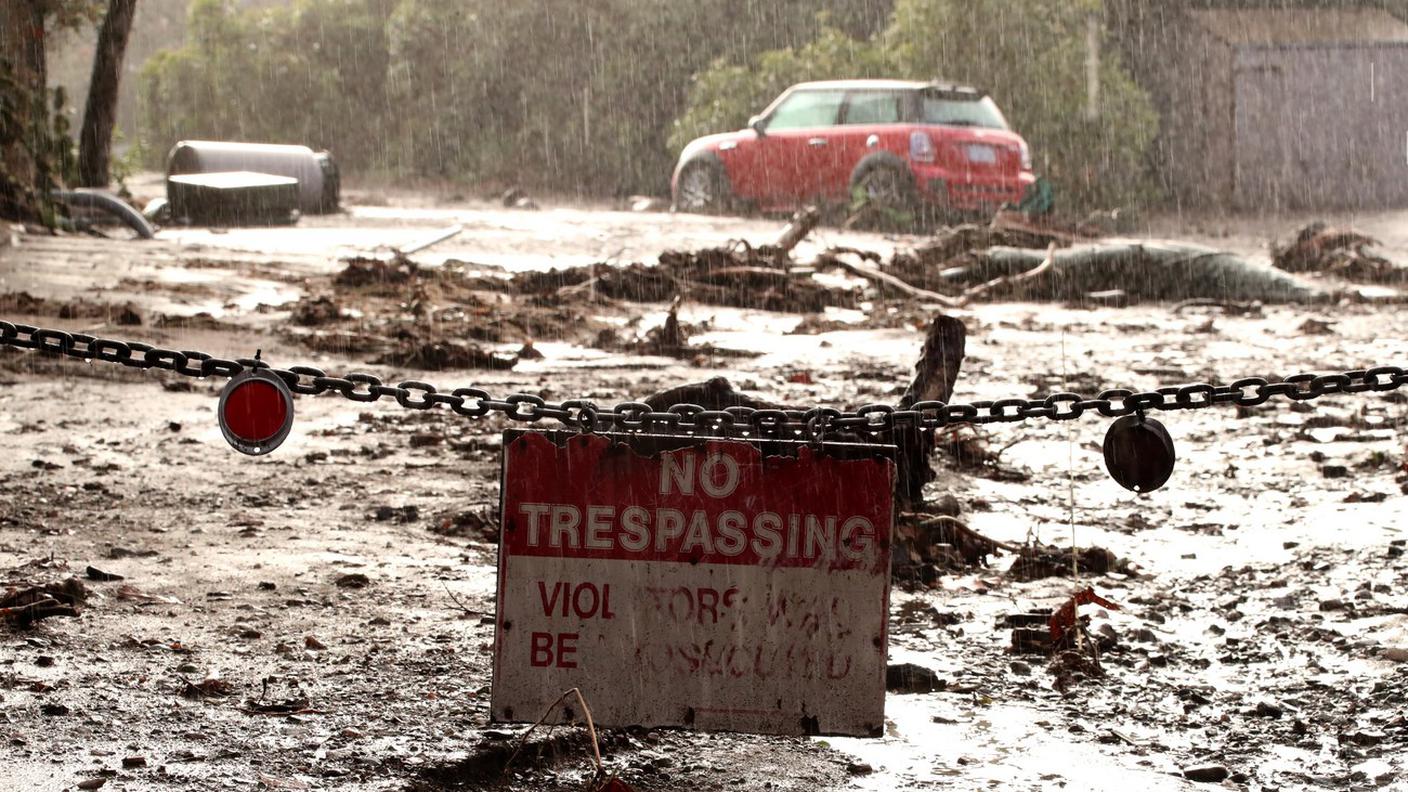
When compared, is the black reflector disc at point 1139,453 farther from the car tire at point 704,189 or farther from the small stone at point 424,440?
the car tire at point 704,189

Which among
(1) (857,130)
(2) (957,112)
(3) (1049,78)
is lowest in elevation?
(1) (857,130)

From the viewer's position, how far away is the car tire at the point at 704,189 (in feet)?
71.8

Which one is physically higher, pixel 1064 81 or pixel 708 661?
pixel 1064 81

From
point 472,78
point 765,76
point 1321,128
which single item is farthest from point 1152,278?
point 472,78

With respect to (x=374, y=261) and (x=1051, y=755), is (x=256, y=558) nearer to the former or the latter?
(x=1051, y=755)

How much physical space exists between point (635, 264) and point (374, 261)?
6.80 feet

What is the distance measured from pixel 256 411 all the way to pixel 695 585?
1.01 metres

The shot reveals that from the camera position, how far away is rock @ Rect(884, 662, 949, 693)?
3996 mm

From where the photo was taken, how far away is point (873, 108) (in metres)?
20.5

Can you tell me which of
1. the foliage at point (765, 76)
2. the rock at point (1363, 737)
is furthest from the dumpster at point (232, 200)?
the rock at point (1363, 737)

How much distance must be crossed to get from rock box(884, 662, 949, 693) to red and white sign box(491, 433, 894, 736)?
2.94 ft

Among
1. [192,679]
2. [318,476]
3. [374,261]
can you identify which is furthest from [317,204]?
[192,679]

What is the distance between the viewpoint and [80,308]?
1055cm

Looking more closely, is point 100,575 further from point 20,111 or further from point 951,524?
point 20,111
